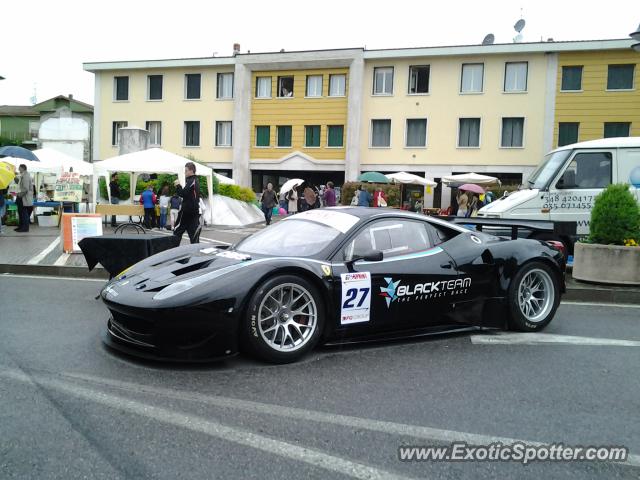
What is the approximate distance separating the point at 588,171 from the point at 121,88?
33485mm

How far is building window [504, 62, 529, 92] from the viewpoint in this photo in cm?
3044

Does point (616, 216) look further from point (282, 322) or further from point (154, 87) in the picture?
point (154, 87)

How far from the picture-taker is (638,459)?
2984mm

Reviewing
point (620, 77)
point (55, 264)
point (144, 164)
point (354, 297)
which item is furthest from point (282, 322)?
point (620, 77)

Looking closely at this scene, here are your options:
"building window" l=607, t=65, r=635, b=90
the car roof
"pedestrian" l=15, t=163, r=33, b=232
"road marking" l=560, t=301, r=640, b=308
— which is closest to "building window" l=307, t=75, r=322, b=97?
"building window" l=607, t=65, r=635, b=90

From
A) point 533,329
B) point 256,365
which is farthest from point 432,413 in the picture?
point 533,329

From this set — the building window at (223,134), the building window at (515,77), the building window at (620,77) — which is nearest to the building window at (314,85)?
the building window at (223,134)

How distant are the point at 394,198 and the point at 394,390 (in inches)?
1005

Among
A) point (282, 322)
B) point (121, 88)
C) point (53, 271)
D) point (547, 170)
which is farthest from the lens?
point (121, 88)

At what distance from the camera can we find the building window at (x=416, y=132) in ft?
105

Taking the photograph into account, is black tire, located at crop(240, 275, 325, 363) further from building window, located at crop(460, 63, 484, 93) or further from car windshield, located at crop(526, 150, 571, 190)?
building window, located at crop(460, 63, 484, 93)

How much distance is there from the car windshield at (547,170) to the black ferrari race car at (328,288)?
4.72 meters

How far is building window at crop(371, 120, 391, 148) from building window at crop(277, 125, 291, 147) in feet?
17.3

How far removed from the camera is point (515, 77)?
30.6 m
